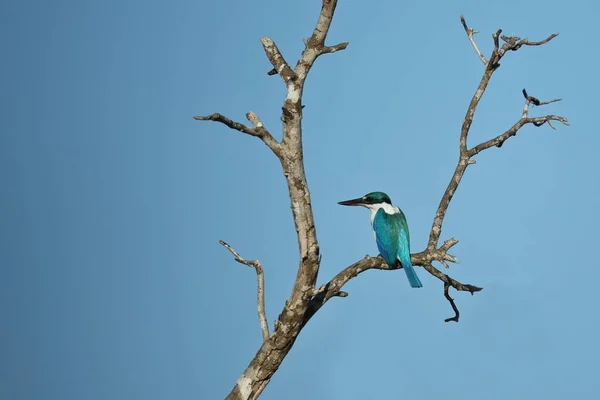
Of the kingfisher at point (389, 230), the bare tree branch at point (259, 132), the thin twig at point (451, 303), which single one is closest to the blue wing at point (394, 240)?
the kingfisher at point (389, 230)

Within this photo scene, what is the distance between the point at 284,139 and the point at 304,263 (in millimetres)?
899

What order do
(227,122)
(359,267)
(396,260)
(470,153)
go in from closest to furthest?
1. (227,122)
2. (359,267)
3. (470,153)
4. (396,260)

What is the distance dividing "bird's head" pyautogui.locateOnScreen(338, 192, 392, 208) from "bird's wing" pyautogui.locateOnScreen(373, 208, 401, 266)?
5.0 inches

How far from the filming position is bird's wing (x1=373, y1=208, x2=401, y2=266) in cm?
800

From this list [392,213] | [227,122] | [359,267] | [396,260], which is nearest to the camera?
[227,122]

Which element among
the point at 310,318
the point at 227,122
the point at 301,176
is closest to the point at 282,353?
the point at 310,318

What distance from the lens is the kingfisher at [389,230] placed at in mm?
7918

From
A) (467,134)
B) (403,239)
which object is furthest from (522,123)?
(403,239)

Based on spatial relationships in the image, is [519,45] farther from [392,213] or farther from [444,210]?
[392,213]

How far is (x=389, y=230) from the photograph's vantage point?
8.62 metres

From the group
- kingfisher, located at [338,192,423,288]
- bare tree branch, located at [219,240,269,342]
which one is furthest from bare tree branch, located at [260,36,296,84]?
kingfisher, located at [338,192,423,288]

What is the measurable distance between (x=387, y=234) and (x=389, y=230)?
0.10 metres

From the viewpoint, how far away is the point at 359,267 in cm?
678

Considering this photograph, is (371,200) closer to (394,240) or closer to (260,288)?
(394,240)
